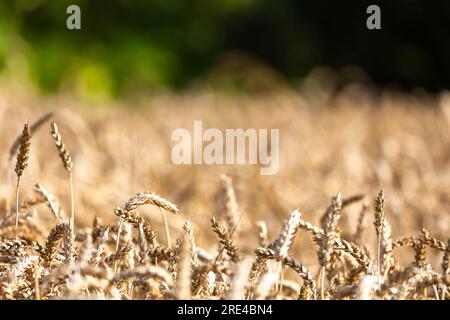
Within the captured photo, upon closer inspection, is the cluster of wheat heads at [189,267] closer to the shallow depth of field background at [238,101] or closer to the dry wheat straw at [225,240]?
the dry wheat straw at [225,240]

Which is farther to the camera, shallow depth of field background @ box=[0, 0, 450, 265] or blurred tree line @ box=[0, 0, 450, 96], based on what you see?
blurred tree line @ box=[0, 0, 450, 96]

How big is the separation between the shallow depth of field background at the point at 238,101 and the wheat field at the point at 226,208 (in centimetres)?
2

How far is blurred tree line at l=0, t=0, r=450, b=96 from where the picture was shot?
9.38 meters

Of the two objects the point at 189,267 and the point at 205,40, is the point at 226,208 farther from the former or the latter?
the point at 205,40

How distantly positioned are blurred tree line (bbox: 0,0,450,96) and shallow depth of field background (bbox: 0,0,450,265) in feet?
0.08

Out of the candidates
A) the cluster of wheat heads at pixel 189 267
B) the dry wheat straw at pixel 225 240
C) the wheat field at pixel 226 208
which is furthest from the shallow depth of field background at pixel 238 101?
the dry wheat straw at pixel 225 240

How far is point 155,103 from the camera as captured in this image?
8.88 meters

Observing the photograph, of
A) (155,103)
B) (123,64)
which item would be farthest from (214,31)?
(155,103)

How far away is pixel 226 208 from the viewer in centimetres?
222

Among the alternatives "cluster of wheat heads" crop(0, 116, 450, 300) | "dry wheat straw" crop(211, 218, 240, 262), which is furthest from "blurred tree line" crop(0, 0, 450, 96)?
"dry wheat straw" crop(211, 218, 240, 262)

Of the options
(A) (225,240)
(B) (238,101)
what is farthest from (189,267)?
(B) (238,101)

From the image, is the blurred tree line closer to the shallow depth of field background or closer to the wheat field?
the shallow depth of field background

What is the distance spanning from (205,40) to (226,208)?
9.79 m

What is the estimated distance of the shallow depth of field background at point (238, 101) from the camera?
3.40 meters
